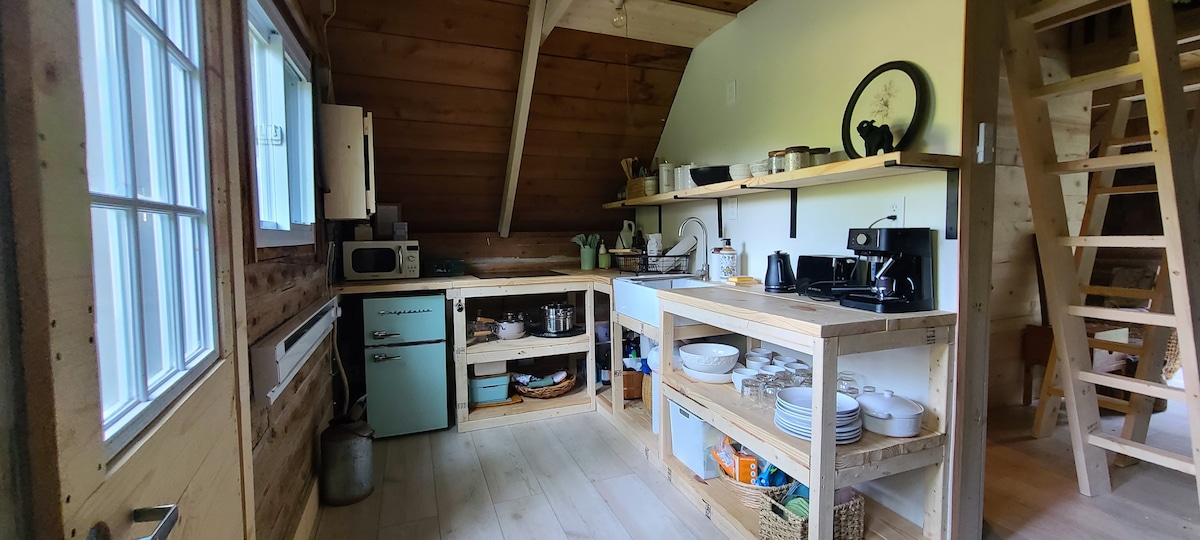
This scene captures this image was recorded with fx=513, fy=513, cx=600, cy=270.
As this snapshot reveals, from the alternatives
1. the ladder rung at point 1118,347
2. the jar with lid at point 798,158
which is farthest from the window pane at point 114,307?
the ladder rung at point 1118,347

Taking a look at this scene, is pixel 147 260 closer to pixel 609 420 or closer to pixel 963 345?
pixel 963 345

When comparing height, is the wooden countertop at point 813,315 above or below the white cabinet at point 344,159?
below

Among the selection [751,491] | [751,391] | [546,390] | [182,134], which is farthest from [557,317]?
[182,134]

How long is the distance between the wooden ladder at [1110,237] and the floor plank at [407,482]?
2.69 meters

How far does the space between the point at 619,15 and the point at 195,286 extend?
2.18 m

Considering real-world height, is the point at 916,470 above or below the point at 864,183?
below

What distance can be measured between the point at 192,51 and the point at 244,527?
Result: 105cm

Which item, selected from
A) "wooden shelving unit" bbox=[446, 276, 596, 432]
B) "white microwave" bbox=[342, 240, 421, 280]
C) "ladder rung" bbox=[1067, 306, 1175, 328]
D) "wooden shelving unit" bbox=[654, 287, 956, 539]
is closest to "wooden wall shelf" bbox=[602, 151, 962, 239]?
"wooden shelving unit" bbox=[654, 287, 956, 539]

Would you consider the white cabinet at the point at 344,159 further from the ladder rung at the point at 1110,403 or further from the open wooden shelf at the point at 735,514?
the ladder rung at the point at 1110,403

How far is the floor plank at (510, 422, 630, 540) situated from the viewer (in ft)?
6.58

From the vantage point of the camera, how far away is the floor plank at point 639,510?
198 centimetres

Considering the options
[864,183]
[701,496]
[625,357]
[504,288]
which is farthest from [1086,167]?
[504,288]

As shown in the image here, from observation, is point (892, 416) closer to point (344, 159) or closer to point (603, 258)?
point (603, 258)

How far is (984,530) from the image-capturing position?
1890 mm
